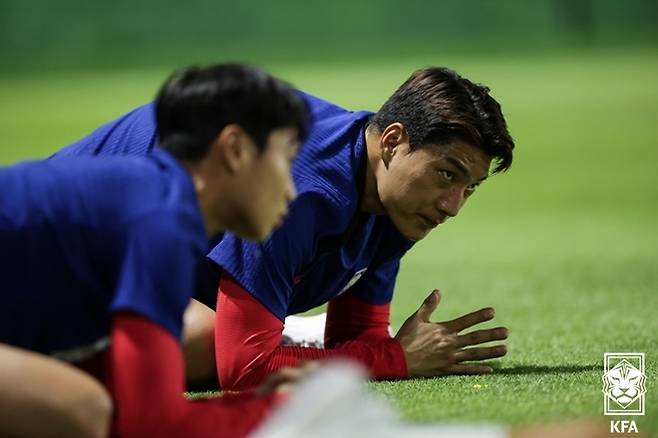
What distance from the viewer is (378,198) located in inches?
124

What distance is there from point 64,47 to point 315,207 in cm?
1181

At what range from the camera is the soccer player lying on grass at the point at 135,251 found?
1951 mm

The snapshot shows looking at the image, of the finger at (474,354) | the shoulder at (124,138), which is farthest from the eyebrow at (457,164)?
the shoulder at (124,138)

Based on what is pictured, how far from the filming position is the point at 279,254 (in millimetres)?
2982

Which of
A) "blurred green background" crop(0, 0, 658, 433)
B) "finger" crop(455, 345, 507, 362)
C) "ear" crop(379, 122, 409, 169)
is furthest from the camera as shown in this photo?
"blurred green background" crop(0, 0, 658, 433)

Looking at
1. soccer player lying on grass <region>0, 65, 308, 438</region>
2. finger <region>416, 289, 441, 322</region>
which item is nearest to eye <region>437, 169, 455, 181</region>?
finger <region>416, 289, 441, 322</region>

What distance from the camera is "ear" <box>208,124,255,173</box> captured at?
7.00 ft

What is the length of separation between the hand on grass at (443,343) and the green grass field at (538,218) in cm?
6

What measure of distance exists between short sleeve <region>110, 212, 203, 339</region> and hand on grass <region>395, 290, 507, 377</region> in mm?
1273

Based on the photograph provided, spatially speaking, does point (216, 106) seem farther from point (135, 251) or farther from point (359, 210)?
point (359, 210)

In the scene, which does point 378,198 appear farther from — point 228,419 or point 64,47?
point 64,47

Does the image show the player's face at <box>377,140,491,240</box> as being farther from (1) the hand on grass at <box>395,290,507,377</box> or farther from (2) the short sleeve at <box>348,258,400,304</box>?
(2) the short sleeve at <box>348,258,400,304</box>

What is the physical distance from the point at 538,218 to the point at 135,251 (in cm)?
611

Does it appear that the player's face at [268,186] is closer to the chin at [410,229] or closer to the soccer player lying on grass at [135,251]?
the soccer player lying on grass at [135,251]
